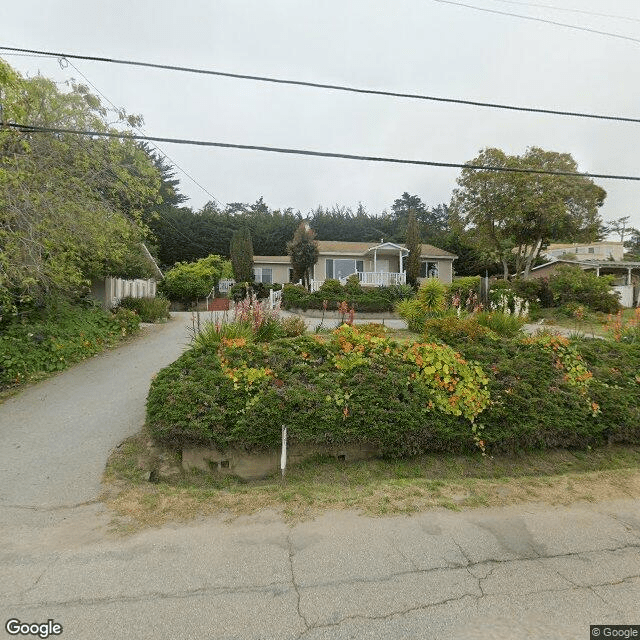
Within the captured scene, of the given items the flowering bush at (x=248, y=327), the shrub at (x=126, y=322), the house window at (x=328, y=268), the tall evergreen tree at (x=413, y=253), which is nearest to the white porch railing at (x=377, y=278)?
the tall evergreen tree at (x=413, y=253)

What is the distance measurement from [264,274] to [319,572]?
93.1 feet

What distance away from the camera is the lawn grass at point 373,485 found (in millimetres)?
3400

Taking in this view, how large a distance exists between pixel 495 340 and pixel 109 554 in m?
4.83

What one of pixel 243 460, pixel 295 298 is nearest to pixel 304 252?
pixel 295 298

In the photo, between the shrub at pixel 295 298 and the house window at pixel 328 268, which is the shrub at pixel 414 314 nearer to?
the shrub at pixel 295 298

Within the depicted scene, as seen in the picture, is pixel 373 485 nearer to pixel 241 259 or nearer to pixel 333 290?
pixel 333 290

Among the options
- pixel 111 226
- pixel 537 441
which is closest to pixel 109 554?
pixel 537 441

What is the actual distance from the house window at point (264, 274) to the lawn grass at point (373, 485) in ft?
84.6

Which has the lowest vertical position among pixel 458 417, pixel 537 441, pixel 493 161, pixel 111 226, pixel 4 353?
pixel 537 441

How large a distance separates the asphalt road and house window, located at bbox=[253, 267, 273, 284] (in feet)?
87.0

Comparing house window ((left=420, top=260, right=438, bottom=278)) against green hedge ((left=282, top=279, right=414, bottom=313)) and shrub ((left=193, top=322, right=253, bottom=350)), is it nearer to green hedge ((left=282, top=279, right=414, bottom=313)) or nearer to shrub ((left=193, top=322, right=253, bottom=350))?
green hedge ((left=282, top=279, right=414, bottom=313))

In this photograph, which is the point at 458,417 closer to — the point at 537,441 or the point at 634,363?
the point at 537,441

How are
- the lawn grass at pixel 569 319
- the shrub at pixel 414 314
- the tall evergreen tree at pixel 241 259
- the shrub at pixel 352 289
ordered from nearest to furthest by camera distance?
the shrub at pixel 414 314 → the lawn grass at pixel 569 319 → the shrub at pixel 352 289 → the tall evergreen tree at pixel 241 259

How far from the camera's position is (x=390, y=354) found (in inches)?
184
